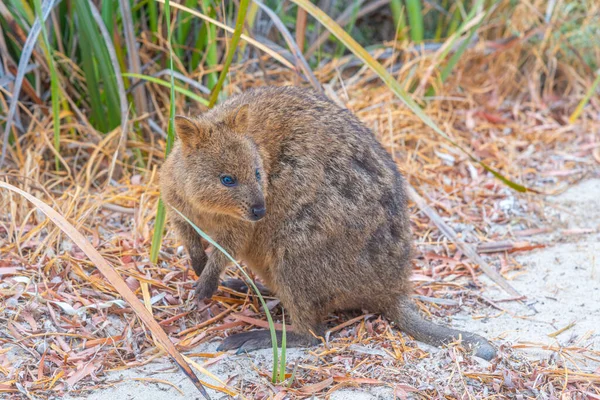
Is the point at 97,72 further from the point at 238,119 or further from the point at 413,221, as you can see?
the point at 413,221

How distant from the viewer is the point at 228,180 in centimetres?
333

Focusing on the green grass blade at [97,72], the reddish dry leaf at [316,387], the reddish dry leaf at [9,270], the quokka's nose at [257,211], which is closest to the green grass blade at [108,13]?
the green grass blade at [97,72]

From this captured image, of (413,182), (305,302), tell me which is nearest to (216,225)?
(305,302)

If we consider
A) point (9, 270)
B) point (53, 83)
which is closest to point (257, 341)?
point (9, 270)

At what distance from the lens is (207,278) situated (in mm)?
3600

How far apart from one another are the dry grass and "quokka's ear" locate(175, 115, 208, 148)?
88cm

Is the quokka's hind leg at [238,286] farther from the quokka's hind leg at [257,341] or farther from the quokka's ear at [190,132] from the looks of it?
the quokka's ear at [190,132]

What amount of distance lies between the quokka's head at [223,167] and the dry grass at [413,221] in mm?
693

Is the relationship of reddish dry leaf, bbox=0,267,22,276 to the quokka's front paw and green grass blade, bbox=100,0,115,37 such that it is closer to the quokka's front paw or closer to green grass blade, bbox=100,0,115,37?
A: the quokka's front paw

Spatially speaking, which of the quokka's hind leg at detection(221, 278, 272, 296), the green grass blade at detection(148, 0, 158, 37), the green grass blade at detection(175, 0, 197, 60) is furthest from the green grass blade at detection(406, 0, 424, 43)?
the quokka's hind leg at detection(221, 278, 272, 296)

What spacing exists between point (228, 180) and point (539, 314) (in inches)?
70.9

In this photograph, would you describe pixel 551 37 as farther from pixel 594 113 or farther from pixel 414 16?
pixel 414 16

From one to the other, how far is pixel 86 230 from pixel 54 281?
22.0 inches

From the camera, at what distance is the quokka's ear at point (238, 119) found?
3.41 meters
